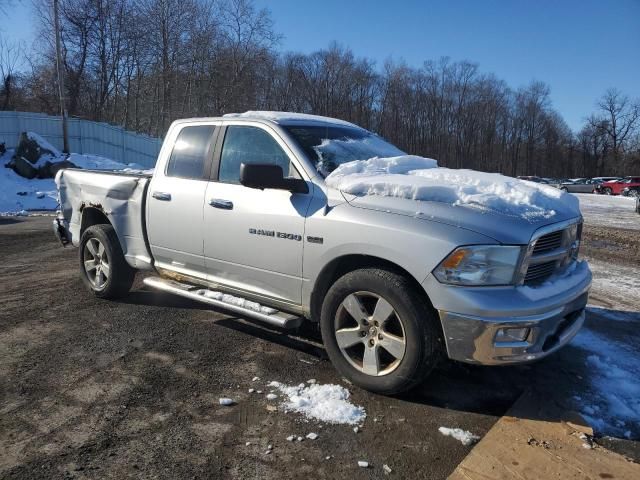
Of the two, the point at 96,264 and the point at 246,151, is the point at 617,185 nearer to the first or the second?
the point at 246,151

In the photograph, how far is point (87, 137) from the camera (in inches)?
1115

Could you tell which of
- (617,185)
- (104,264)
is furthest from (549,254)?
(617,185)

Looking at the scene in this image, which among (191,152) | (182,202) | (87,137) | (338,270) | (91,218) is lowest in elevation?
(338,270)

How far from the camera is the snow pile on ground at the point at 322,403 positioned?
3207 millimetres

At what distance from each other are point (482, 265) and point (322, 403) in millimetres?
1386

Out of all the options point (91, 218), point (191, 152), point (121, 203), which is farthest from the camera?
point (91, 218)

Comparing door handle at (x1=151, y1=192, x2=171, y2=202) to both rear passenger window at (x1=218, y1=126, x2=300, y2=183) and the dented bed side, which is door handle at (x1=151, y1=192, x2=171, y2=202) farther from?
rear passenger window at (x1=218, y1=126, x2=300, y2=183)

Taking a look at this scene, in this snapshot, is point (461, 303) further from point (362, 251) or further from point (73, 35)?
point (73, 35)

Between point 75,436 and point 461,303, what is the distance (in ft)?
7.88

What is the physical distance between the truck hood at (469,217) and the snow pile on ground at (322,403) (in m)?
1.30

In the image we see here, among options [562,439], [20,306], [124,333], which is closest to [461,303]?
[562,439]

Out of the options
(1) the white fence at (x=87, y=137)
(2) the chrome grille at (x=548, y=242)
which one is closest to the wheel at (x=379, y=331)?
(2) the chrome grille at (x=548, y=242)

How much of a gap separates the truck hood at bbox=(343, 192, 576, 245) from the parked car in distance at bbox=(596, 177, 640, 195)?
42617mm

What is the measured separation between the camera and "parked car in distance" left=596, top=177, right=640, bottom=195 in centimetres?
3955
